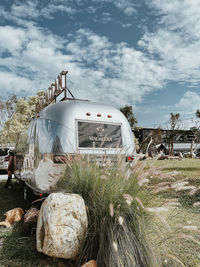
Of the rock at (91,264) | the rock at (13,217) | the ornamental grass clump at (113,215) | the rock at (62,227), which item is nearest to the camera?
the ornamental grass clump at (113,215)

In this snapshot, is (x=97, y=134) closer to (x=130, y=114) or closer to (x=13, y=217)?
(x=13, y=217)

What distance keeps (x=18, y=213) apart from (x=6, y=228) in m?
0.57

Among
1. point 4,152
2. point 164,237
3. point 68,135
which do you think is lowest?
point 164,237

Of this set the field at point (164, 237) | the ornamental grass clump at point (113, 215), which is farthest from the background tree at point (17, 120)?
the ornamental grass clump at point (113, 215)

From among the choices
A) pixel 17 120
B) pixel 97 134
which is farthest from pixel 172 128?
pixel 97 134

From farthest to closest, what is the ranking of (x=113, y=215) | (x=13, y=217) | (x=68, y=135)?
(x=68, y=135), (x=13, y=217), (x=113, y=215)

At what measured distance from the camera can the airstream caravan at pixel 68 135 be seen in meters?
5.59

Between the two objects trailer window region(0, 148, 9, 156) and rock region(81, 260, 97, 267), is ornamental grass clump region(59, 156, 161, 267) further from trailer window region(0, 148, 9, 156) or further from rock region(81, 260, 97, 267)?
trailer window region(0, 148, 9, 156)

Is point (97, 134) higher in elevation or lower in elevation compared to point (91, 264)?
higher

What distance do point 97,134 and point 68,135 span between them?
838 millimetres

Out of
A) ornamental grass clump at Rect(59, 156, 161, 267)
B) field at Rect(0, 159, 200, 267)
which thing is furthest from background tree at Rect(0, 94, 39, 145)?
ornamental grass clump at Rect(59, 156, 161, 267)

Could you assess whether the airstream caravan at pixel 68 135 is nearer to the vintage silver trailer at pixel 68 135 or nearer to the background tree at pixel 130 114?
the vintage silver trailer at pixel 68 135

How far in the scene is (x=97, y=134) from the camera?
6336mm

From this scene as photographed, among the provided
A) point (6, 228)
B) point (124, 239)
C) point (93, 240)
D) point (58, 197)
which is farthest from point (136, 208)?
point (6, 228)
